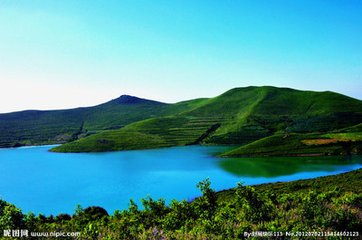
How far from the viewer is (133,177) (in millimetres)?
81375

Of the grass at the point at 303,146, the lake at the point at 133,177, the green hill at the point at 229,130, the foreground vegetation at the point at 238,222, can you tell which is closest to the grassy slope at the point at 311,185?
the lake at the point at 133,177

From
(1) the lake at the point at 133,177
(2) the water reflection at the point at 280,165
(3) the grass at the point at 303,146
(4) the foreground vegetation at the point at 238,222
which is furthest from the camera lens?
(3) the grass at the point at 303,146

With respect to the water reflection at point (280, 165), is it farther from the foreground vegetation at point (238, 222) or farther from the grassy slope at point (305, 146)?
the foreground vegetation at point (238, 222)

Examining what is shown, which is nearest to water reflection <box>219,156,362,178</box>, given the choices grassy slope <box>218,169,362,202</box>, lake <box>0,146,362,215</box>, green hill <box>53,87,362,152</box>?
lake <box>0,146,362,215</box>

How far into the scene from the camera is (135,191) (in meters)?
65.6

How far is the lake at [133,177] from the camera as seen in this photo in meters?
60.7

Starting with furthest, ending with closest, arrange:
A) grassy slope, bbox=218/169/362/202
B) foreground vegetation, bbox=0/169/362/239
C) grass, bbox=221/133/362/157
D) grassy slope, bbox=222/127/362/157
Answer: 1. grassy slope, bbox=222/127/362/157
2. grass, bbox=221/133/362/157
3. grassy slope, bbox=218/169/362/202
4. foreground vegetation, bbox=0/169/362/239

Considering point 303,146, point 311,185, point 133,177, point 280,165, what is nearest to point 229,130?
point 303,146

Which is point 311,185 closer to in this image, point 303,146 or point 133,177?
point 133,177

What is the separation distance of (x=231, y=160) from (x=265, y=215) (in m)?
91.1

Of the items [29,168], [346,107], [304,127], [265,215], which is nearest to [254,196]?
[265,215]

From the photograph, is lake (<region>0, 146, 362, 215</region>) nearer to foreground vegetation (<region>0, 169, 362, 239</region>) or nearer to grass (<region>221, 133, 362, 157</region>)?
grass (<region>221, 133, 362, 157</region>)

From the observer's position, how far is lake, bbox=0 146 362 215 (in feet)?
199

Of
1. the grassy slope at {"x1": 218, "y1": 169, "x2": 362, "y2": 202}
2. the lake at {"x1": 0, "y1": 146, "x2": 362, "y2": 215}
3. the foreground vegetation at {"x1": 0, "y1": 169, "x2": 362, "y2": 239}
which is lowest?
the lake at {"x1": 0, "y1": 146, "x2": 362, "y2": 215}
